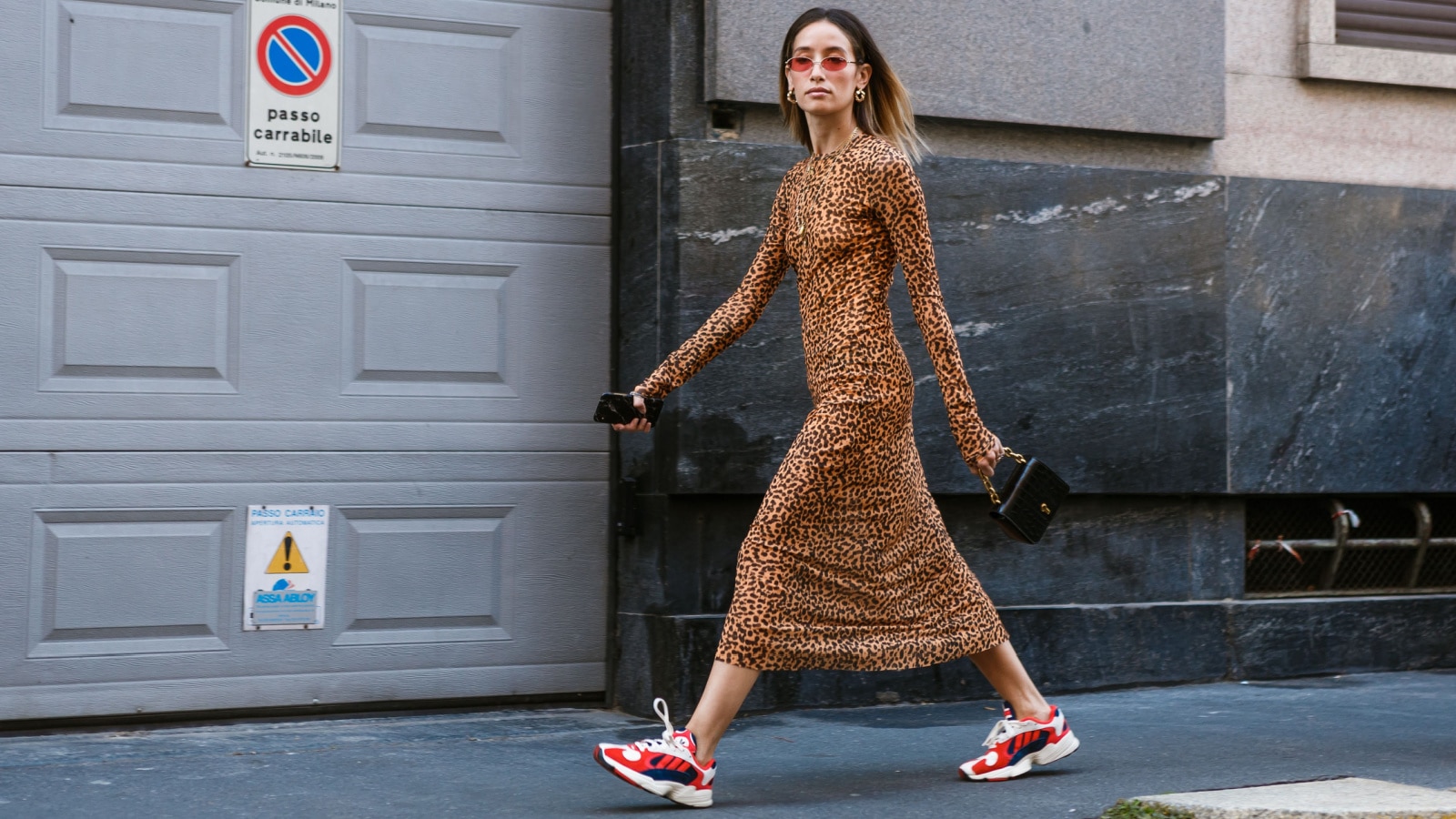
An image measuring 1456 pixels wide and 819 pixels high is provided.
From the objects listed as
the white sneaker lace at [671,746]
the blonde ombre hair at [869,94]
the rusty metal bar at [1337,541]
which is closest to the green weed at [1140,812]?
the white sneaker lace at [671,746]

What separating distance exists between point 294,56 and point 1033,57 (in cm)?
246

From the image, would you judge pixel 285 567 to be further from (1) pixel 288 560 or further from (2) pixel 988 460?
(2) pixel 988 460

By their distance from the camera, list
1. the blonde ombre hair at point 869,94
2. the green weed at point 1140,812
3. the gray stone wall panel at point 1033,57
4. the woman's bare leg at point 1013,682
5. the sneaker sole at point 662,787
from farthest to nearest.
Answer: the gray stone wall panel at point 1033,57 < the woman's bare leg at point 1013,682 < the blonde ombre hair at point 869,94 < the sneaker sole at point 662,787 < the green weed at point 1140,812

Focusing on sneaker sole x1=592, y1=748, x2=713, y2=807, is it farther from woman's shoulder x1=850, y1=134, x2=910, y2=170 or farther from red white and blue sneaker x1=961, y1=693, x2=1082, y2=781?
woman's shoulder x1=850, y1=134, x2=910, y2=170

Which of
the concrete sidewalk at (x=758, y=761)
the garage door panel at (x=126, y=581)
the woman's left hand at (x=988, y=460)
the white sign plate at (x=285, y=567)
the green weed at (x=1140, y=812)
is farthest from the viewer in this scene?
the white sign plate at (x=285, y=567)

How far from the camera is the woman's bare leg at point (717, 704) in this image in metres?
4.07

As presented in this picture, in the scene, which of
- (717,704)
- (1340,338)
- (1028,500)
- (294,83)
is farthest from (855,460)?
(1340,338)

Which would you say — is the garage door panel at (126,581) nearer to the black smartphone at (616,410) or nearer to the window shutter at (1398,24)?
the black smartphone at (616,410)

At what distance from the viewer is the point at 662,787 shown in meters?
3.97

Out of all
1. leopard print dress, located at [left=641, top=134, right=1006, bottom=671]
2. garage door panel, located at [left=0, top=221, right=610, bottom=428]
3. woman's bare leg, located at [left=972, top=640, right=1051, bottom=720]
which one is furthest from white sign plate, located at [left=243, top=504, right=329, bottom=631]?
woman's bare leg, located at [left=972, top=640, right=1051, bottom=720]

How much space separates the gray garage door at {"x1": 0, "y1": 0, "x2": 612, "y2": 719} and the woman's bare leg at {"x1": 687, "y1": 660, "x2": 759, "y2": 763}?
1498 mm

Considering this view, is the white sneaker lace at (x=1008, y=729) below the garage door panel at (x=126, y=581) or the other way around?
below

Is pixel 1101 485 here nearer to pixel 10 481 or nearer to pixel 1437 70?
pixel 1437 70

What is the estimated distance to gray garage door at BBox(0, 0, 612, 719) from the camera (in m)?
4.90
